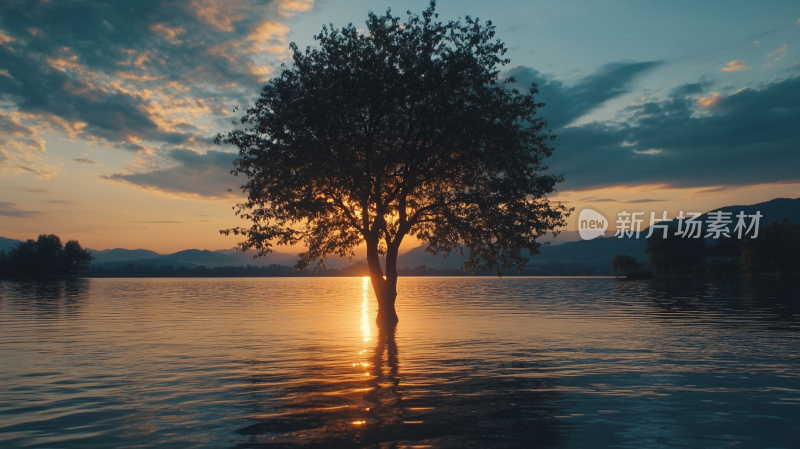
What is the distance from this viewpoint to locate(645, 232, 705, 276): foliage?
175 meters

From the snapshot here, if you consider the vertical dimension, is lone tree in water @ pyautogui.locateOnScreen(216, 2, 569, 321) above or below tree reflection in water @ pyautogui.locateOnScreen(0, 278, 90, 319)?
above

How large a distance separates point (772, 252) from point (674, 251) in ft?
113

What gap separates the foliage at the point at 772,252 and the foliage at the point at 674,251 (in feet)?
99.7

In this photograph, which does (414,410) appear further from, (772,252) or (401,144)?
(772,252)

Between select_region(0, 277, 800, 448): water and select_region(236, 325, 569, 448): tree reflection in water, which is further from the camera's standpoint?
select_region(0, 277, 800, 448): water

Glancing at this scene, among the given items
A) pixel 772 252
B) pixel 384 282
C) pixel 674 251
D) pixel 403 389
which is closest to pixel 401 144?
pixel 384 282

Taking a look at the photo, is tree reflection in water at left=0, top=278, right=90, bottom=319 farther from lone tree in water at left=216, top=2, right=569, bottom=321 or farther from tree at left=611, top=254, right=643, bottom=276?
tree at left=611, top=254, right=643, bottom=276

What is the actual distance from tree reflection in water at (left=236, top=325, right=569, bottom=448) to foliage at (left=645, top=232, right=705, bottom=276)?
176412 mm

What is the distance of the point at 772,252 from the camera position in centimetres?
14162

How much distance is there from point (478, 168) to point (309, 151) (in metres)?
10.8

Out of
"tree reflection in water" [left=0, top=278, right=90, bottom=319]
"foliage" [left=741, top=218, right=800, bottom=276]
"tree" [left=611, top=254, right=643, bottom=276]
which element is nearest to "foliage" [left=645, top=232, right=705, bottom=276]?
"tree" [left=611, top=254, right=643, bottom=276]

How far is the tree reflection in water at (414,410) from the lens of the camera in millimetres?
10031

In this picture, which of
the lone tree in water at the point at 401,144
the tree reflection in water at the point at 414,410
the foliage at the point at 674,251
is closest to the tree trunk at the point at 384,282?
the lone tree in water at the point at 401,144

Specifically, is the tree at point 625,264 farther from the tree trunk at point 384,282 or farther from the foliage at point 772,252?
the tree trunk at point 384,282
